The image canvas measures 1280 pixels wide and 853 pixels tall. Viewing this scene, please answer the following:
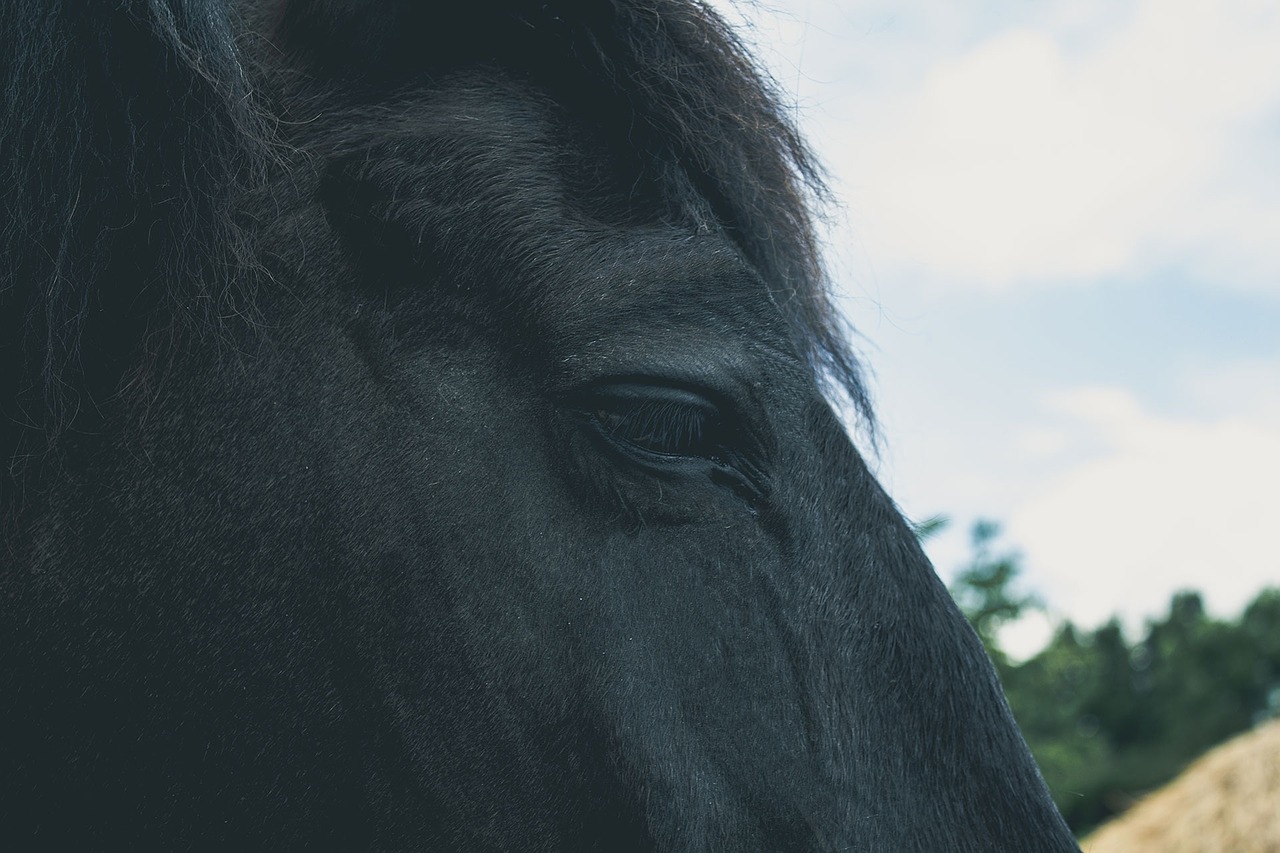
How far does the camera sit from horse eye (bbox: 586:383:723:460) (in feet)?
5.12

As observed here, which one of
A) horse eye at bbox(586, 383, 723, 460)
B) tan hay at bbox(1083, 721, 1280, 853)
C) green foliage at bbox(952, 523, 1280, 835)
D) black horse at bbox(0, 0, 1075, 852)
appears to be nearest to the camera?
A: black horse at bbox(0, 0, 1075, 852)

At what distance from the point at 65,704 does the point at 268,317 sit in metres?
0.60

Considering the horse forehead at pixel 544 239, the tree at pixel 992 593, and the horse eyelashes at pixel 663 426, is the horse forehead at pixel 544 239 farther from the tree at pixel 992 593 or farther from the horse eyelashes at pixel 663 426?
the tree at pixel 992 593

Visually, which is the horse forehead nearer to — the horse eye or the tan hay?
the horse eye

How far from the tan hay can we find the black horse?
5.08m

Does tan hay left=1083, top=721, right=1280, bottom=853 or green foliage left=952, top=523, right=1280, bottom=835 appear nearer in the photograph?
tan hay left=1083, top=721, right=1280, bottom=853

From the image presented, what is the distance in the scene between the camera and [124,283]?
1.56 meters

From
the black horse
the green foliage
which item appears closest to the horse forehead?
the black horse

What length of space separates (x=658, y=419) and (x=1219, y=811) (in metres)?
5.84

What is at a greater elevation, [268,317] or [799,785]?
[268,317]

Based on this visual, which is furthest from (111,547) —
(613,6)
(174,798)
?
(613,6)

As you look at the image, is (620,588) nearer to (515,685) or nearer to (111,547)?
(515,685)

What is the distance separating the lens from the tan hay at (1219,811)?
565 centimetres

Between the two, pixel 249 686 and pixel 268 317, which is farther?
pixel 268 317
